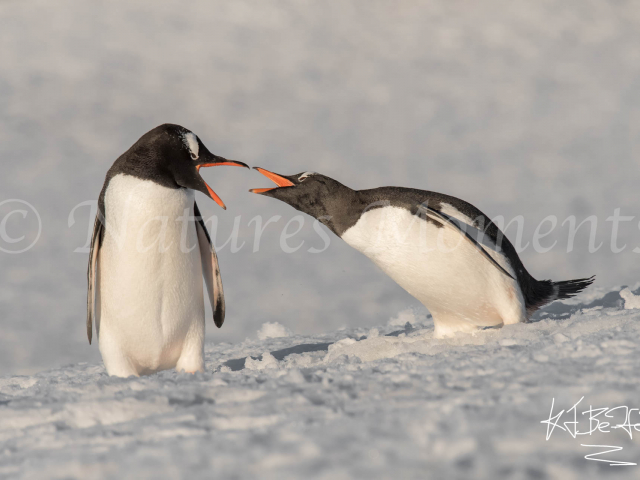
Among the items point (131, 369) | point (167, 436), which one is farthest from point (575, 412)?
point (131, 369)

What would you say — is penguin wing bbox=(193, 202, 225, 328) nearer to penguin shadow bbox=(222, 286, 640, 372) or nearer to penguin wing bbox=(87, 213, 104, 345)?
penguin shadow bbox=(222, 286, 640, 372)

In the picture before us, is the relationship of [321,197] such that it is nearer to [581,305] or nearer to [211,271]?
[211,271]

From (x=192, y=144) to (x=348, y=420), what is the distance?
2.04 metres

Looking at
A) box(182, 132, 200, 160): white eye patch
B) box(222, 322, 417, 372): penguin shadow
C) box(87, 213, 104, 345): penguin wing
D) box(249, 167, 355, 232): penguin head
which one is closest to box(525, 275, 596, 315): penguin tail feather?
box(222, 322, 417, 372): penguin shadow

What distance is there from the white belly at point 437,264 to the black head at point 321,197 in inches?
3.1

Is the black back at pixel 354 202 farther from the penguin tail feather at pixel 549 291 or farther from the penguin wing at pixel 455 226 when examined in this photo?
the penguin tail feather at pixel 549 291

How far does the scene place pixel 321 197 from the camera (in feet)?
12.1

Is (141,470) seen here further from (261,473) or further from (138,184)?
(138,184)

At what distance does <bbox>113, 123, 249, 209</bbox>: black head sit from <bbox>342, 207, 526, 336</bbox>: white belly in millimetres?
934

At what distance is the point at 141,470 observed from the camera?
56.2 inches

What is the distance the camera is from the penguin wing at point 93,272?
10.9 ft

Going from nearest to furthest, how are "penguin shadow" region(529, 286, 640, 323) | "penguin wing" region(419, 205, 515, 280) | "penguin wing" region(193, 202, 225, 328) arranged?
1. "penguin wing" region(419, 205, 515, 280)
2. "penguin wing" region(193, 202, 225, 328)
3. "penguin shadow" region(529, 286, 640, 323)

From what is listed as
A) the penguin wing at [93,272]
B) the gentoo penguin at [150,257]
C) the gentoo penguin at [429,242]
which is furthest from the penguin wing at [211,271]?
the penguin wing at [93,272]

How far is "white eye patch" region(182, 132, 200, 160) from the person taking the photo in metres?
3.26
